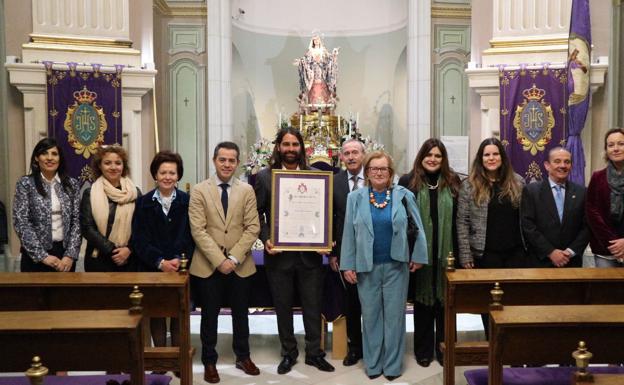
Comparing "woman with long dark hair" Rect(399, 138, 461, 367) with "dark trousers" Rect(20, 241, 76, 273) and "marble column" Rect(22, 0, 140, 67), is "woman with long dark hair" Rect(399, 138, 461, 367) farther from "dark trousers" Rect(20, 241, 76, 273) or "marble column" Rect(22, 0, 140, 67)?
"marble column" Rect(22, 0, 140, 67)

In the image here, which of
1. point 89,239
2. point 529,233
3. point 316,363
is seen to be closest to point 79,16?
point 89,239

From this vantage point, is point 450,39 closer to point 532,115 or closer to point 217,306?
point 532,115

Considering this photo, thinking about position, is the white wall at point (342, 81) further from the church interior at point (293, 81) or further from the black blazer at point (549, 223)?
the black blazer at point (549, 223)

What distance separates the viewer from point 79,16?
22.1 ft

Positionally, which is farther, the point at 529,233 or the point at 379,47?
the point at 379,47

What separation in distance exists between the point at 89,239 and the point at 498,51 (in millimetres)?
4616

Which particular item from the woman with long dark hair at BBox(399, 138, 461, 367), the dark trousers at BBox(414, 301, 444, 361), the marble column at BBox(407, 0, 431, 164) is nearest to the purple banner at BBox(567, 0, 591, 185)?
the woman with long dark hair at BBox(399, 138, 461, 367)

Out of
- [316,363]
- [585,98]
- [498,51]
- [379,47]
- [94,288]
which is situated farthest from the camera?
[379,47]

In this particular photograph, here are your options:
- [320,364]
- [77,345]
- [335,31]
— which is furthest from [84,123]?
[335,31]

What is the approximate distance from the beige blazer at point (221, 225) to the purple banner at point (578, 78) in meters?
3.43

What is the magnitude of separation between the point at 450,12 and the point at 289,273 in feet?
26.9

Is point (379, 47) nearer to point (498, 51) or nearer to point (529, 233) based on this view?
point (498, 51)

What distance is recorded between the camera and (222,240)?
4.10 metres

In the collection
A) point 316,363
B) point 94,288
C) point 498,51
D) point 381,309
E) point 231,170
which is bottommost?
point 316,363
